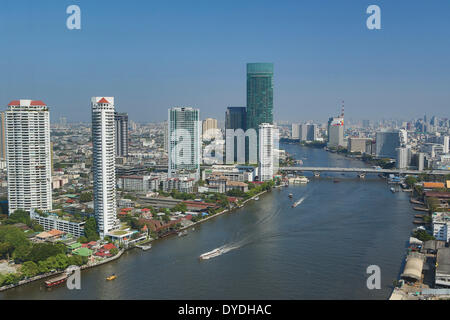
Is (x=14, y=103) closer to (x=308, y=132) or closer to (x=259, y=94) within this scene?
(x=259, y=94)

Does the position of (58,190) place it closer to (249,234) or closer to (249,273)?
(249,234)

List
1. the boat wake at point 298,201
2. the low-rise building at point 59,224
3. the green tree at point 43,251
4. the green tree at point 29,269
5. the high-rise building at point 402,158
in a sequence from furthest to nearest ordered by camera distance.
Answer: the high-rise building at point 402,158, the boat wake at point 298,201, the low-rise building at point 59,224, the green tree at point 43,251, the green tree at point 29,269

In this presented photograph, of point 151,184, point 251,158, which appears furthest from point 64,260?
point 251,158

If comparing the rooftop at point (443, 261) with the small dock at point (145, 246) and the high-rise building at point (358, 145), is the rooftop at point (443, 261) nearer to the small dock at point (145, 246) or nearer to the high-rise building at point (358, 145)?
the small dock at point (145, 246)

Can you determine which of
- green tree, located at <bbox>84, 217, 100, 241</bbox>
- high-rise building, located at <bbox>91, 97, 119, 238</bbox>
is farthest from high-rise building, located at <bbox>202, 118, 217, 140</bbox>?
green tree, located at <bbox>84, 217, 100, 241</bbox>

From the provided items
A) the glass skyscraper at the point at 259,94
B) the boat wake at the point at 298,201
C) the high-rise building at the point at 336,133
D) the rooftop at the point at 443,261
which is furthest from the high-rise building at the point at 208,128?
the rooftop at the point at 443,261
